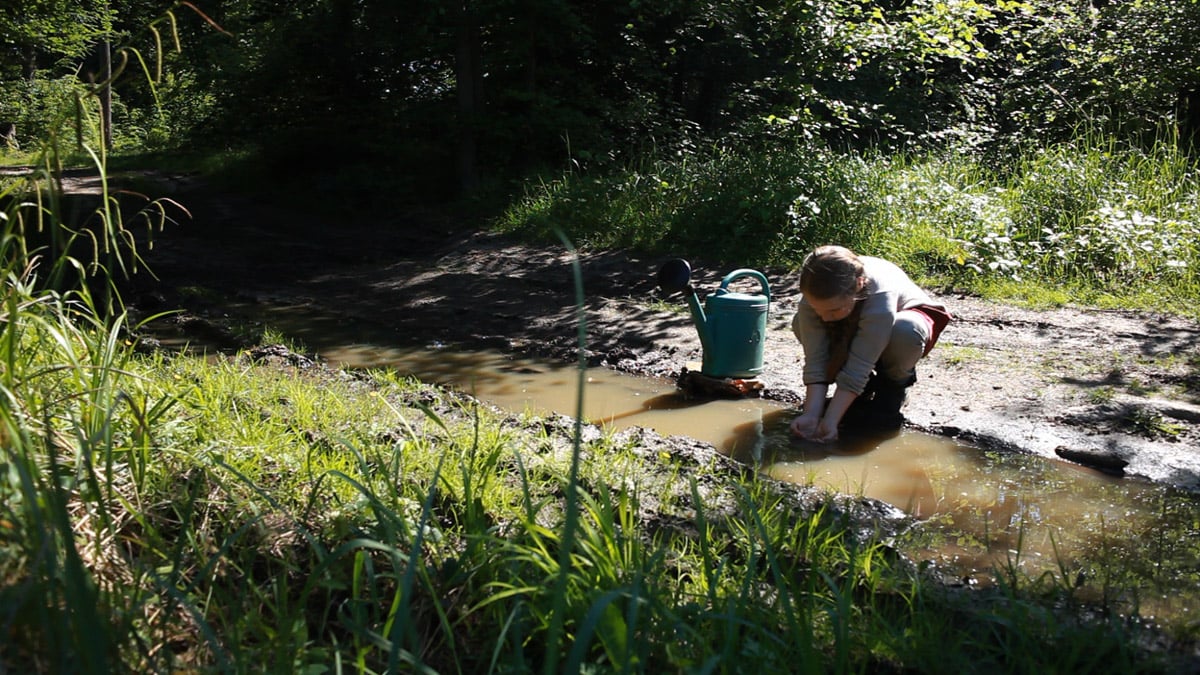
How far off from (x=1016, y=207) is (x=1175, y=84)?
13.6 feet

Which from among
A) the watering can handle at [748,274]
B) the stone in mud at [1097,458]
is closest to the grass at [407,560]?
the stone in mud at [1097,458]

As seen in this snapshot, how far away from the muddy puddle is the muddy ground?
23cm

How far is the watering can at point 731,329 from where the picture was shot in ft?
16.6

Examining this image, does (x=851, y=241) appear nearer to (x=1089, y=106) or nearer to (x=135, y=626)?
(x=1089, y=106)

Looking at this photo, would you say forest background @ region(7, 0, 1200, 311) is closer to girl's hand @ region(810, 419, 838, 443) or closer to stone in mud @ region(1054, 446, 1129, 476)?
stone in mud @ region(1054, 446, 1129, 476)

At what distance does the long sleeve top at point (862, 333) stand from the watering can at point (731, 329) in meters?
0.59

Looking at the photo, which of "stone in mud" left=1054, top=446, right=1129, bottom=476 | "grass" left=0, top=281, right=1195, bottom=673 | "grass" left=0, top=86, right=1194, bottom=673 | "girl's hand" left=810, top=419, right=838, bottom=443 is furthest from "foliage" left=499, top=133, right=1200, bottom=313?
"grass" left=0, top=281, right=1195, bottom=673

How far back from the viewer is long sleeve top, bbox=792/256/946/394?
13.9ft

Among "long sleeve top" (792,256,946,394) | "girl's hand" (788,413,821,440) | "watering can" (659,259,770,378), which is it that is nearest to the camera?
"long sleeve top" (792,256,946,394)

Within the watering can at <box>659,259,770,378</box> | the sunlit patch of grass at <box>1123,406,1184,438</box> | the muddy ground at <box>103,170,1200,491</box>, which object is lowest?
the muddy ground at <box>103,170,1200,491</box>

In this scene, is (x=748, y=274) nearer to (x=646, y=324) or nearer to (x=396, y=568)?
(x=646, y=324)

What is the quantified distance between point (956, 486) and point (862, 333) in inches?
29.3

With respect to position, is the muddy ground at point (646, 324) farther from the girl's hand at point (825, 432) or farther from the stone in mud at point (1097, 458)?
the girl's hand at point (825, 432)

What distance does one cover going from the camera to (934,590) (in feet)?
9.14
